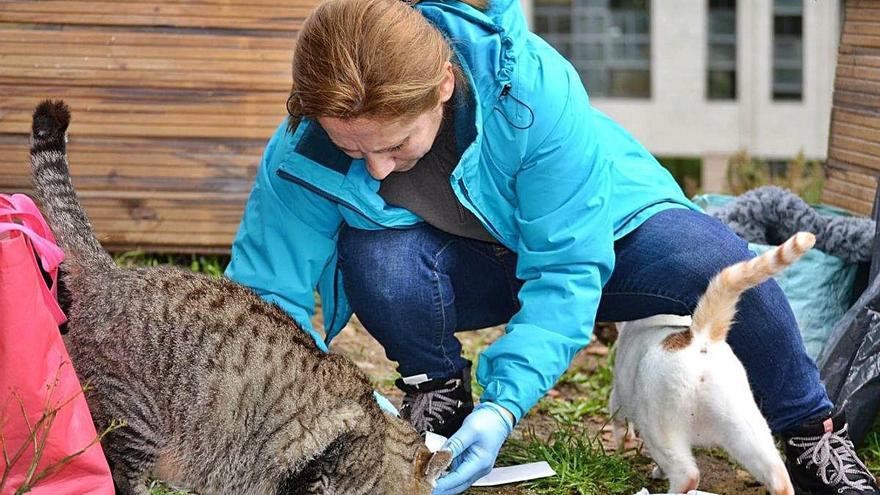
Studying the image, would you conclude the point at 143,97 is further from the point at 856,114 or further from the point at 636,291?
the point at 856,114

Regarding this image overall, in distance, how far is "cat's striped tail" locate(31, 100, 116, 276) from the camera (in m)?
2.68

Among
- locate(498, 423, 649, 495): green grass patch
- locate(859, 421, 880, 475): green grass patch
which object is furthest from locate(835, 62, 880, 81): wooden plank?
locate(498, 423, 649, 495): green grass patch

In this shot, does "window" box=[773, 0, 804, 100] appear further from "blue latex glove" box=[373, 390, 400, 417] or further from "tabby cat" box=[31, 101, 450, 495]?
"tabby cat" box=[31, 101, 450, 495]

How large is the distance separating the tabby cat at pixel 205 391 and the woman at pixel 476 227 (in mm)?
232

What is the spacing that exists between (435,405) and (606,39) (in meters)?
7.28

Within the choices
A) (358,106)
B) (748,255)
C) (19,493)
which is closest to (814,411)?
(748,255)

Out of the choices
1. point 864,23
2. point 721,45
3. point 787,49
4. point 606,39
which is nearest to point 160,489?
point 864,23

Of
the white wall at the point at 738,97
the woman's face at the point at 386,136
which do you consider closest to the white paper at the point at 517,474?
the woman's face at the point at 386,136

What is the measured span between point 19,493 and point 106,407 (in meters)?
0.55

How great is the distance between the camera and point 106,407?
2.61 meters

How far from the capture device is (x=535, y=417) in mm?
3756

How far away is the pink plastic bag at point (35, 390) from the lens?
234 centimetres

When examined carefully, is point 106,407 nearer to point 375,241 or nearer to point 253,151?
point 375,241

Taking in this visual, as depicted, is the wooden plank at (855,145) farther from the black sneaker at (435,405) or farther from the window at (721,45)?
the window at (721,45)
